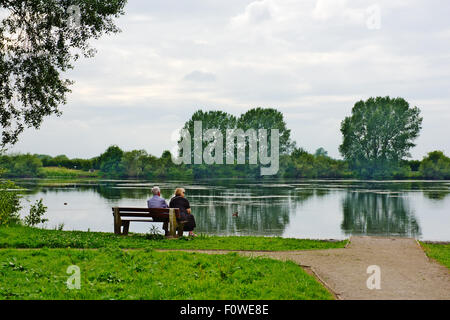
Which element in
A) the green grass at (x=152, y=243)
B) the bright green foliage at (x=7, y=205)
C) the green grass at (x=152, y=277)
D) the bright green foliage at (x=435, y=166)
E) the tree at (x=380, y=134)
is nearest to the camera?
the green grass at (x=152, y=277)

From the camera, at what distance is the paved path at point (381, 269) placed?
6.81 metres

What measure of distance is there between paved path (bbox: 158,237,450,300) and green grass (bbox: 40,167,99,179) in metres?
98.8

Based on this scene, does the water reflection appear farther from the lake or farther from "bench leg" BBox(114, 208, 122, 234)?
"bench leg" BBox(114, 208, 122, 234)

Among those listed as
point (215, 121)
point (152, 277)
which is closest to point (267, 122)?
point (215, 121)

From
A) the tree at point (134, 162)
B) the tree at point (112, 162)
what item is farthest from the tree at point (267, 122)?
the tree at point (112, 162)

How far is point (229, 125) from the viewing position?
87000 mm

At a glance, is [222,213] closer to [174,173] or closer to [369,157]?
[369,157]

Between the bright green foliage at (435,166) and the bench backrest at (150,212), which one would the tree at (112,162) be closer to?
the bright green foliage at (435,166)

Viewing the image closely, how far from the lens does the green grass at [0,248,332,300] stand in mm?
6430

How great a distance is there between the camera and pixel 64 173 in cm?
10662

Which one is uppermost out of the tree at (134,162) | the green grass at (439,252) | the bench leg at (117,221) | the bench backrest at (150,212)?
the tree at (134,162)

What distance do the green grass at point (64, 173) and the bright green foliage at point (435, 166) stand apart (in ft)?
223
